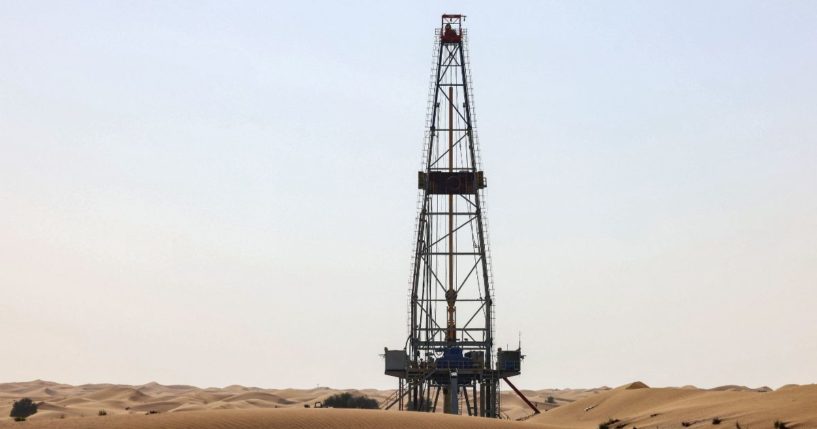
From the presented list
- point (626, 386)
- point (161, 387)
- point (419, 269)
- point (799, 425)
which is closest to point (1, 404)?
point (419, 269)

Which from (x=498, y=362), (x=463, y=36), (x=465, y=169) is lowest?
(x=498, y=362)

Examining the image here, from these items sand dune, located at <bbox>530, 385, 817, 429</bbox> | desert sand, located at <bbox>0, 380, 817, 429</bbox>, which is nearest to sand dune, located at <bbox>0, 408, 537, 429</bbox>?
desert sand, located at <bbox>0, 380, 817, 429</bbox>

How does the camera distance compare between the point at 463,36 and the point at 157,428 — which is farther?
the point at 463,36

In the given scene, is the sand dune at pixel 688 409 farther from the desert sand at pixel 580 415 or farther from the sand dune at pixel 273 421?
the sand dune at pixel 273 421

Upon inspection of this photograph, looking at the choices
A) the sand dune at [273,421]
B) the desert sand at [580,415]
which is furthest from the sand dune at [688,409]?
the sand dune at [273,421]

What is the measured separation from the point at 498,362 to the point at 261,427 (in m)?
28.4

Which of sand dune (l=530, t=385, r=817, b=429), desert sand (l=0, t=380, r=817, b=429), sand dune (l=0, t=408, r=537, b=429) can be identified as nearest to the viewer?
sand dune (l=0, t=408, r=537, b=429)

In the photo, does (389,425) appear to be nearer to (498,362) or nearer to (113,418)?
(113,418)

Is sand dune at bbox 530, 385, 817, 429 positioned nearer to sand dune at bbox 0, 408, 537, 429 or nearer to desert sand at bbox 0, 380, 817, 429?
desert sand at bbox 0, 380, 817, 429

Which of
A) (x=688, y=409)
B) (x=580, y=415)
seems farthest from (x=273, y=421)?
(x=580, y=415)

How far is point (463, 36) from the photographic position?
61.0m

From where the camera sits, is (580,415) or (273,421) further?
(580,415)

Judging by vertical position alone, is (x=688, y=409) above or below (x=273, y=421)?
above

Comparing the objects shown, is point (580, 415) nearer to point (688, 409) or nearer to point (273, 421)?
point (688, 409)
